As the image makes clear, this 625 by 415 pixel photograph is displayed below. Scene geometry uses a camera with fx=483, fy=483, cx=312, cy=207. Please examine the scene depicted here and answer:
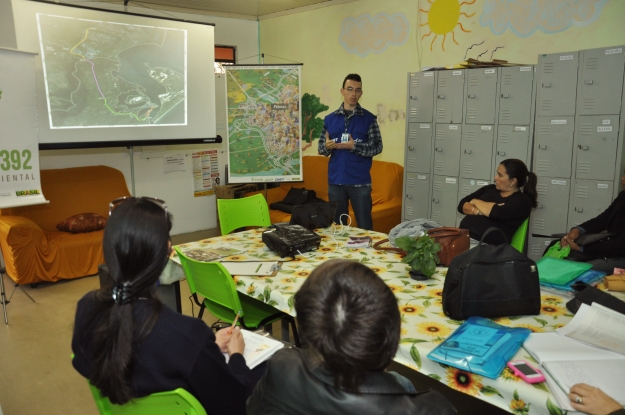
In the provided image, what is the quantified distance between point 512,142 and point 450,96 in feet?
2.35

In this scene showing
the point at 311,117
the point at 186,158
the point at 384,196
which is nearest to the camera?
the point at 384,196

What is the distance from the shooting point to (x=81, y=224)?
4.67 meters

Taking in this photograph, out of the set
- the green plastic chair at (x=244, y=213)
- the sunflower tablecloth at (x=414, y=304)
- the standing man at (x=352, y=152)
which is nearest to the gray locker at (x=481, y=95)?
the standing man at (x=352, y=152)

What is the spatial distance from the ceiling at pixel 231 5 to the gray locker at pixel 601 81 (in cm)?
295

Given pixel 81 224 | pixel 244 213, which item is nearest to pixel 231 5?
pixel 81 224

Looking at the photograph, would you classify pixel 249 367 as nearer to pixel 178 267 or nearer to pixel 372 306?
pixel 372 306

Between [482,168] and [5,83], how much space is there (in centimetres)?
391

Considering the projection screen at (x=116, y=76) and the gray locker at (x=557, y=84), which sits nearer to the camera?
the gray locker at (x=557, y=84)

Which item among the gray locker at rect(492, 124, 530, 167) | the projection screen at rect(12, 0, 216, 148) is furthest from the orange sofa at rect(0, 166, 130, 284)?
the gray locker at rect(492, 124, 530, 167)

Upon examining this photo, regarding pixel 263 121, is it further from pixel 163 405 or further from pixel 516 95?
pixel 163 405

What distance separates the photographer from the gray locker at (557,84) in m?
3.72

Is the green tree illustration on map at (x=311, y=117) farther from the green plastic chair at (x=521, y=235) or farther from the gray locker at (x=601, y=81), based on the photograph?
the green plastic chair at (x=521, y=235)

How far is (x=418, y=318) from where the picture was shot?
1.77 meters

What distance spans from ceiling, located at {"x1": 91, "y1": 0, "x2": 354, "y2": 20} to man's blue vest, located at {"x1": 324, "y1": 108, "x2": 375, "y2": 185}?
220 centimetres
